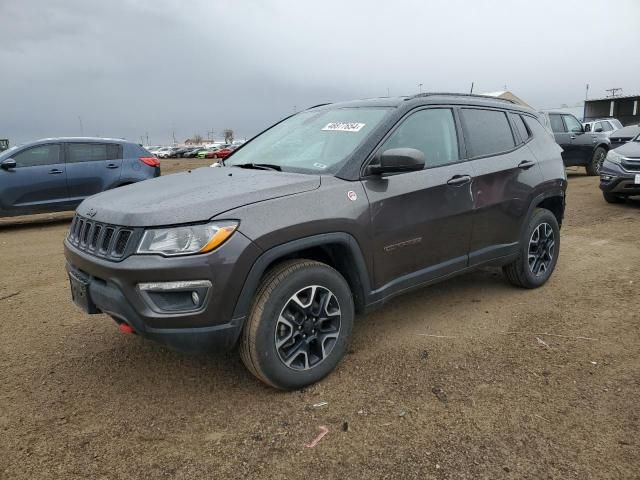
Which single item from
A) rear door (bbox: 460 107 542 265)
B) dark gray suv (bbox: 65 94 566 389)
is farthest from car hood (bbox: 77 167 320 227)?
rear door (bbox: 460 107 542 265)

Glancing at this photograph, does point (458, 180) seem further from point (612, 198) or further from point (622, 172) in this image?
point (612, 198)

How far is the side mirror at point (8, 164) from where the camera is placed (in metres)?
8.64

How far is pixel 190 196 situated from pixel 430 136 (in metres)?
1.84

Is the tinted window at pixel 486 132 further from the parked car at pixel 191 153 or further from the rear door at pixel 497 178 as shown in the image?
the parked car at pixel 191 153

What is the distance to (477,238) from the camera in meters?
3.90

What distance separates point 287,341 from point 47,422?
1.35 m

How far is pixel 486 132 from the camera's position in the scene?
13.5 feet

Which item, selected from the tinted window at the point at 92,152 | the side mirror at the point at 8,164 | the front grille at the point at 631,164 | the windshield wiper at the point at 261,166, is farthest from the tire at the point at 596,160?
the side mirror at the point at 8,164

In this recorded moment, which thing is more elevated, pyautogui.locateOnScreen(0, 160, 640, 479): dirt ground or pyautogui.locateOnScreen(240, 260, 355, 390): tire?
pyautogui.locateOnScreen(240, 260, 355, 390): tire

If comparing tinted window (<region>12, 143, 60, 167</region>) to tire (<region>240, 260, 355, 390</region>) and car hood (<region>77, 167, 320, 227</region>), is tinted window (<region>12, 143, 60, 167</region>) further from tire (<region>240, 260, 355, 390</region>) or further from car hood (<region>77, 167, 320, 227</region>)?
tire (<region>240, 260, 355, 390</region>)

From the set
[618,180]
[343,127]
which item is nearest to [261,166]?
[343,127]

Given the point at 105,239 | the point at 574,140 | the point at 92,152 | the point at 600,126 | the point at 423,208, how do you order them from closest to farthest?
the point at 105,239
the point at 423,208
the point at 92,152
the point at 574,140
the point at 600,126

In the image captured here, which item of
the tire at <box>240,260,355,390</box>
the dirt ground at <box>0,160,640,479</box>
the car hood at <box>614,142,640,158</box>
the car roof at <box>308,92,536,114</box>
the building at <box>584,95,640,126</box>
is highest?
the building at <box>584,95,640,126</box>

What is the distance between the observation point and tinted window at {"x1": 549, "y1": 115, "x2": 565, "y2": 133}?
43.1 ft
